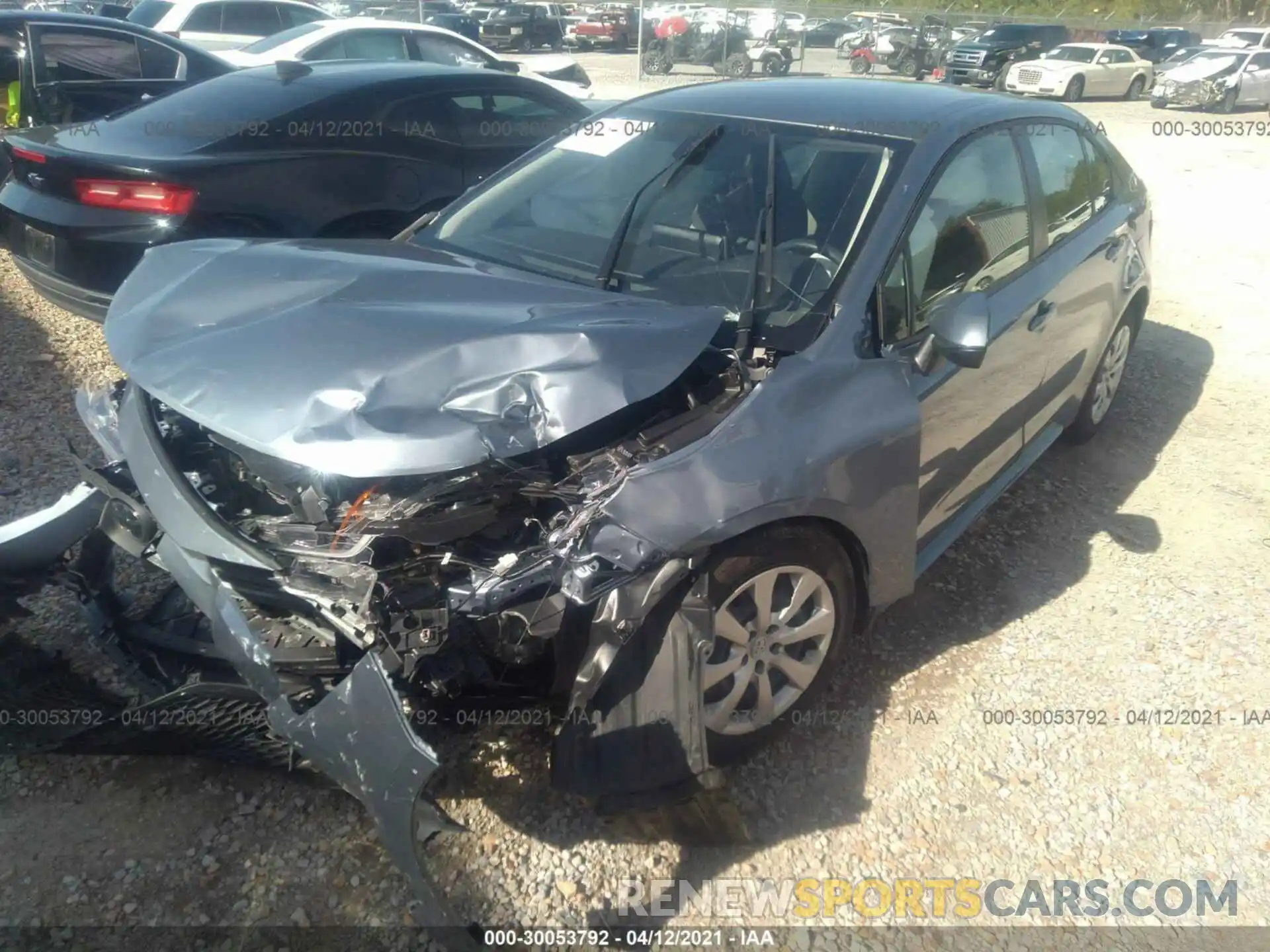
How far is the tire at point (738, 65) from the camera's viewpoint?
22594mm

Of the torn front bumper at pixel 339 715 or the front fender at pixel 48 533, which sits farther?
the front fender at pixel 48 533

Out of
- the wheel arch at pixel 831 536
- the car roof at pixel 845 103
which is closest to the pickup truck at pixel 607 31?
the car roof at pixel 845 103

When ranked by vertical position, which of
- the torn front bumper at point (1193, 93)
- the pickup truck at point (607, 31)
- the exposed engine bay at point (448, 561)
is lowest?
the pickup truck at point (607, 31)

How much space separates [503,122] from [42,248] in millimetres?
2724

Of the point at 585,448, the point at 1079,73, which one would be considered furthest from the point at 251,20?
the point at 1079,73

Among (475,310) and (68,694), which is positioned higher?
(475,310)

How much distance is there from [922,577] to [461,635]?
2156 millimetres

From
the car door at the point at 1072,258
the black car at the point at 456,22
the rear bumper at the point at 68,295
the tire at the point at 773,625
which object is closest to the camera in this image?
the tire at the point at 773,625

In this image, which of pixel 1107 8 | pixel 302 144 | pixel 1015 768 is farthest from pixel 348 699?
pixel 1107 8

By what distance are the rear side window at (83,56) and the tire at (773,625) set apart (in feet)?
23.5

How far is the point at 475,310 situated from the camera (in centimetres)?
266

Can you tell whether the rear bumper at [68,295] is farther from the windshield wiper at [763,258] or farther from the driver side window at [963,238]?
the driver side window at [963,238]

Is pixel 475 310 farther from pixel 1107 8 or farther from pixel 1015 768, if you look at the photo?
pixel 1107 8

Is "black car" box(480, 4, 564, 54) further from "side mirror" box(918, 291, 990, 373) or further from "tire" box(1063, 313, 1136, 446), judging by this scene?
"side mirror" box(918, 291, 990, 373)
